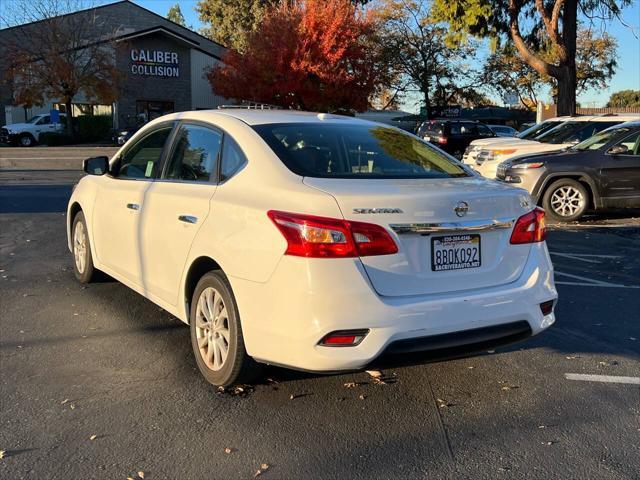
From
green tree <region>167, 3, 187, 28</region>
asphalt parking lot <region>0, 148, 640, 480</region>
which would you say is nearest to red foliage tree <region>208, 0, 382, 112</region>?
asphalt parking lot <region>0, 148, 640, 480</region>


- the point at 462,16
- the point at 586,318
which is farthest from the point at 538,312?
the point at 462,16

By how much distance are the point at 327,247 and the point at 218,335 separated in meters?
1.04

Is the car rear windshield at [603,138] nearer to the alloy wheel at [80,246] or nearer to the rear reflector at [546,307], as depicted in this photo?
the rear reflector at [546,307]

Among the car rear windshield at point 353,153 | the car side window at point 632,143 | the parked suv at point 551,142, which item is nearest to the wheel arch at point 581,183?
the car side window at point 632,143

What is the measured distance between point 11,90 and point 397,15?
24.4 meters

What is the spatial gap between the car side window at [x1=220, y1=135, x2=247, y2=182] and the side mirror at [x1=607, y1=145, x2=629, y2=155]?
8.58m

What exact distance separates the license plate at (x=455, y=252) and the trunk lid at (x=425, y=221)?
2 cm

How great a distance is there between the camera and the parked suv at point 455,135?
2391 cm

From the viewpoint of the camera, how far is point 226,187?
3898mm

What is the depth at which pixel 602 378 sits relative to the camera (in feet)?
13.8

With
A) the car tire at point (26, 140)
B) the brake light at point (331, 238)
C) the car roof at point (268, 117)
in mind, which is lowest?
Answer: the brake light at point (331, 238)

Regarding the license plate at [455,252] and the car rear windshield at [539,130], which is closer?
the license plate at [455,252]

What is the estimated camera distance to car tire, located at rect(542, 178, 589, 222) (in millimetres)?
10789

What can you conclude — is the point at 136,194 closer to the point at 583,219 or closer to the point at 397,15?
the point at 583,219
